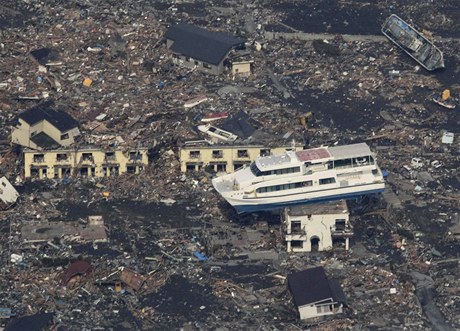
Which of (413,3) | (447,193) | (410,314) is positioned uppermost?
(413,3)

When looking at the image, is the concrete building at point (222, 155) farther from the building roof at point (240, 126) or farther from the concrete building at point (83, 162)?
the concrete building at point (83, 162)

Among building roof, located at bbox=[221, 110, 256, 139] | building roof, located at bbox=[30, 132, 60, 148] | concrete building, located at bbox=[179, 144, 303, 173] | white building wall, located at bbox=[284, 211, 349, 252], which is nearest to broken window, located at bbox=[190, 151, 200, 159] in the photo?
concrete building, located at bbox=[179, 144, 303, 173]

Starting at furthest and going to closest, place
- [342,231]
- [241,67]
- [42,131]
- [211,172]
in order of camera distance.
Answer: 1. [241,67]
2. [42,131]
3. [211,172]
4. [342,231]

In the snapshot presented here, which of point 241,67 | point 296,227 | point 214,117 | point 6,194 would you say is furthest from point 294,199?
point 241,67

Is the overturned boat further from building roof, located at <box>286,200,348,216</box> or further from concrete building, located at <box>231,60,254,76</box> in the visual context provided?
building roof, located at <box>286,200,348,216</box>

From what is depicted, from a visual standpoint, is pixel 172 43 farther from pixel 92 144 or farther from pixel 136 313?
pixel 136 313

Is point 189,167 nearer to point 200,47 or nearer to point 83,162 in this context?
point 83,162

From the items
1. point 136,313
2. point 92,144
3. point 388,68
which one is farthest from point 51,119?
point 388,68
